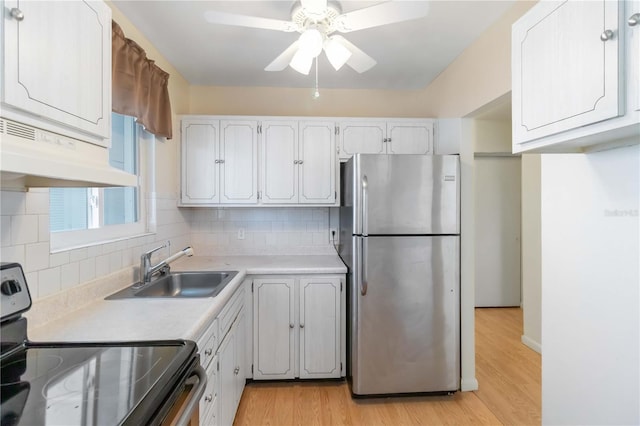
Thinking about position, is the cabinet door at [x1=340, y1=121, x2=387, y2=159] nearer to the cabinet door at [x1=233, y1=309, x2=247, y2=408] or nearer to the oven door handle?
the cabinet door at [x1=233, y1=309, x2=247, y2=408]

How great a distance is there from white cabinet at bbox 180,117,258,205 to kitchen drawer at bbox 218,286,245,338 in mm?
869

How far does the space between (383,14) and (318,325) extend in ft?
6.68

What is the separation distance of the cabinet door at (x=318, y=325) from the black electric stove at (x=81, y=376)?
1375 mm

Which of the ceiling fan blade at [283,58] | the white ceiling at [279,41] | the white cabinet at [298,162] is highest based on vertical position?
the white ceiling at [279,41]

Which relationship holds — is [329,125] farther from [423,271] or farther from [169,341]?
[169,341]

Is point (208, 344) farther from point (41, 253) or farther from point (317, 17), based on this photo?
point (317, 17)

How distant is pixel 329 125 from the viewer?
106 inches

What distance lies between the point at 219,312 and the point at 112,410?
0.90 meters

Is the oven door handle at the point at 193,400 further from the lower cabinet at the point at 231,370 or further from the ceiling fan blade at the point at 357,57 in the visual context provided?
the ceiling fan blade at the point at 357,57

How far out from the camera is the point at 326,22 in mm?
1632

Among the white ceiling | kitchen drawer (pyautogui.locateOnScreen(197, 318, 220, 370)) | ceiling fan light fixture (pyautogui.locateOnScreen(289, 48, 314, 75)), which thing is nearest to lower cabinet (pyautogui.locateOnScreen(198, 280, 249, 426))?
kitchen drawer (pyautogui.locateOnScreen(197, 318, 220, 370))

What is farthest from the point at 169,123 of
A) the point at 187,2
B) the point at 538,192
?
the point at 538,192

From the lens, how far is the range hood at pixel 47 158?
0.68 meters

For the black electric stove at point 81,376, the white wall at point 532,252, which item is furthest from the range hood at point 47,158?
the white wall at point 532,252
